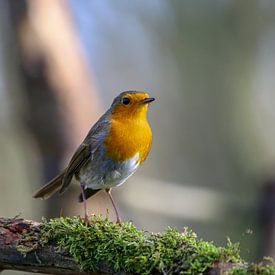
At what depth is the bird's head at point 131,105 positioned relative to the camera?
4.51m

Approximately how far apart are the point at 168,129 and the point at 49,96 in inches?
275

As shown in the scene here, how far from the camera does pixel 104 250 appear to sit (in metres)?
3.20

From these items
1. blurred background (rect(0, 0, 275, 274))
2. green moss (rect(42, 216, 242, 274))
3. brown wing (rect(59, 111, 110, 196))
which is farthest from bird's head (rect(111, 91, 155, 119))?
blurred background (rect(0, 0, 275, 274))

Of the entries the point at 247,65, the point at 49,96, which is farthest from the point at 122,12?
the point at 49,96

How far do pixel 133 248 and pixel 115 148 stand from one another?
1.33 metres

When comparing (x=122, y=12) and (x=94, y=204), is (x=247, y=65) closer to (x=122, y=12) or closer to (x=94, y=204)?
(x=122, y=12)

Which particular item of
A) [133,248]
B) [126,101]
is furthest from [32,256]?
[126,101]

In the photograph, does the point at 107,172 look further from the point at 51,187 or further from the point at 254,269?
the point at 254,269

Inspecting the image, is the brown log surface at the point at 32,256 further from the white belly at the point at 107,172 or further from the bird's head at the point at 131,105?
the bird's head at the point at 131,105

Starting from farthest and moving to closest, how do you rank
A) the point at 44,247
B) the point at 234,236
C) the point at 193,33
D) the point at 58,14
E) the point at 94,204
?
the point at 193,33 → the point at 234,236 → the point at 58,14 → the point at 94,204 → the point at 44,247

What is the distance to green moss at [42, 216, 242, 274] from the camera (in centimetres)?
285

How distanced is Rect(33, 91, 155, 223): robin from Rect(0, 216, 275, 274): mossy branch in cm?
89

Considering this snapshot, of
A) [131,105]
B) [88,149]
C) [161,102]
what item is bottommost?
[88,149]

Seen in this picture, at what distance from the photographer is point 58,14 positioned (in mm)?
6398
